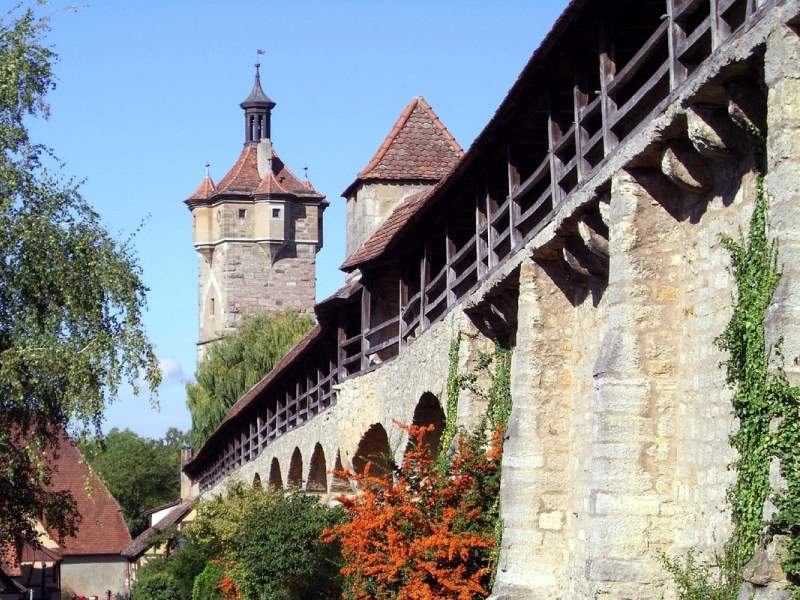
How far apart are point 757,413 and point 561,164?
5.64m

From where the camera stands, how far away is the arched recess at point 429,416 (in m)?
19.5

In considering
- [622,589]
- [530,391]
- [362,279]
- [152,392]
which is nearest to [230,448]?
[362,279]

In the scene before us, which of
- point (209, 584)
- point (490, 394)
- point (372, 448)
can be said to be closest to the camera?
point (490, 394)

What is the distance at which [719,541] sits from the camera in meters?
10.2

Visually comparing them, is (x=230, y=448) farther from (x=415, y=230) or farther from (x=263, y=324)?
(x=415, y=230)

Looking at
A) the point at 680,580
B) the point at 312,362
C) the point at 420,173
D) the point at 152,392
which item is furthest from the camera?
the point at 312,362

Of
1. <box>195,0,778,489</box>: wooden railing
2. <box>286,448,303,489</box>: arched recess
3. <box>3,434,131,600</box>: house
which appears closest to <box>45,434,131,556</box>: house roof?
<box>3,434,131,600</box>: house

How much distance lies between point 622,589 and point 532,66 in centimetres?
466

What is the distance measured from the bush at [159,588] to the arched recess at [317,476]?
274 inches

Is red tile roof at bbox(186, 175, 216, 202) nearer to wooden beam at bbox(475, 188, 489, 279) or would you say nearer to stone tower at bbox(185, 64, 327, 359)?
stone tower at bbox(185, 64, 327, 359)

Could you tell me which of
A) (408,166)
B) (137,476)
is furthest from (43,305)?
(137,476)

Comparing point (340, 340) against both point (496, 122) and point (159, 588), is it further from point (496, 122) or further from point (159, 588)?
point (159, 588)

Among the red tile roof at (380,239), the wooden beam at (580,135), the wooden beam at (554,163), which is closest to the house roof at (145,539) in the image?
the red tile roof at (380,239)

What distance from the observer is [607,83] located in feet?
40.0
